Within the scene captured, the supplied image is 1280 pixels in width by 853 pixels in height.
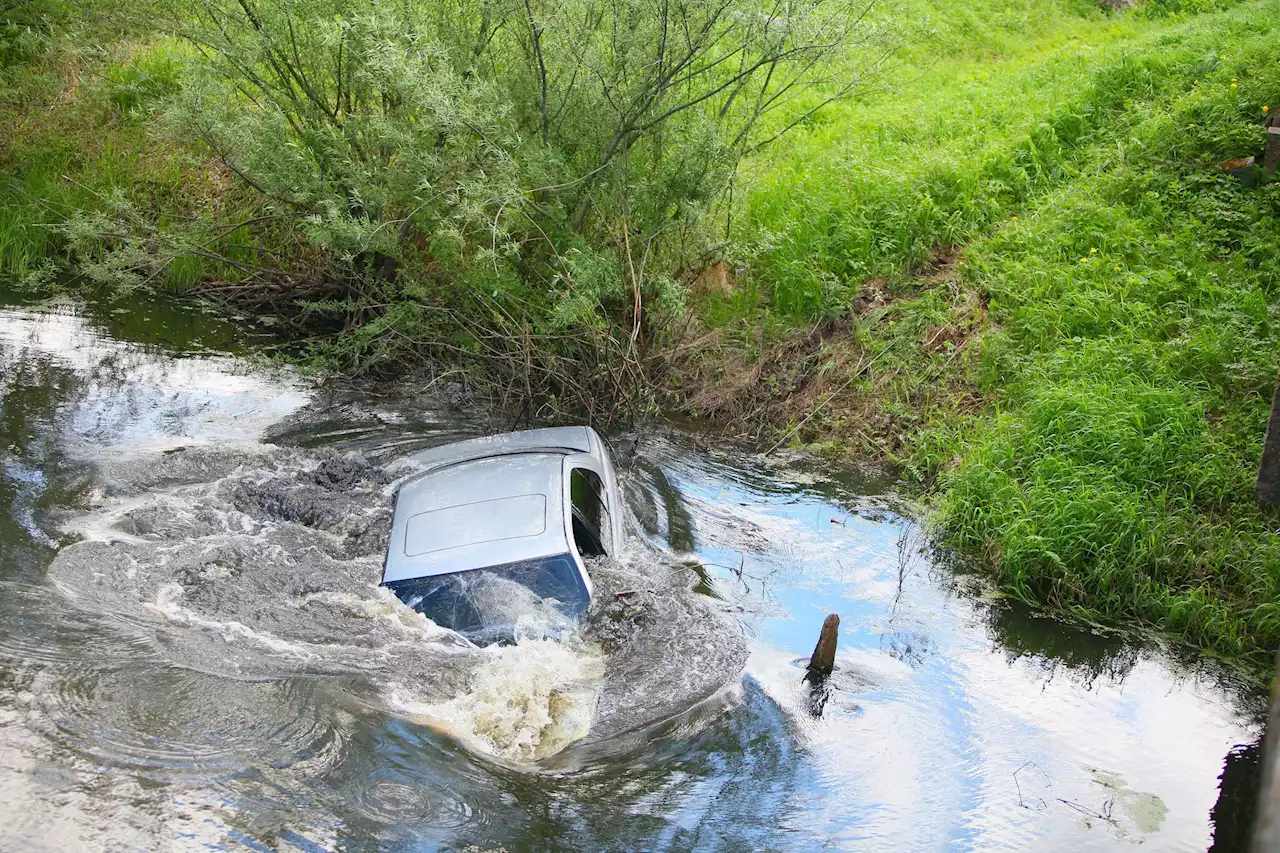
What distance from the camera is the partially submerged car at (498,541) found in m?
6.12

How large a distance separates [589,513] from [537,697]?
1.57 m

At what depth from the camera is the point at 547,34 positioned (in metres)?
10.2

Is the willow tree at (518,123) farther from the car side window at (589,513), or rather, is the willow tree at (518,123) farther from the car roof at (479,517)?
the car roof at (479,517)

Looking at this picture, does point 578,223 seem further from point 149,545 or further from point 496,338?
point 149,545

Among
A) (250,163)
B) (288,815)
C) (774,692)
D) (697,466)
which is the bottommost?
(288,815)

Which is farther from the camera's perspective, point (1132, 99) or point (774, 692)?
point (1132, 99)

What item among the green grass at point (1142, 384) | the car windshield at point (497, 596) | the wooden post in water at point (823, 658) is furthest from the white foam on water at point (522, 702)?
the green grass at point (1142, 384)

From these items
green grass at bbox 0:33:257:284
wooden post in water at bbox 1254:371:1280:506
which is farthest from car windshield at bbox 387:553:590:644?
green grass at bbox 0:33:257:284

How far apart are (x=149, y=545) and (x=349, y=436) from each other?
126 inches

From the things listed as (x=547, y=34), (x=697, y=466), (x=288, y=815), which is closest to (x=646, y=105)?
(x=547, y=34)

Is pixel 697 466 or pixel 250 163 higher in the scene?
pixel 250 163

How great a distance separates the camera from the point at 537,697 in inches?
234

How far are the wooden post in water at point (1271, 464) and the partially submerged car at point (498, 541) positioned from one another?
4.11 m

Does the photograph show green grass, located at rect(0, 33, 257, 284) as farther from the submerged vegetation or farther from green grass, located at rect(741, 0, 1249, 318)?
green grass, located at rect(741, 0, 1249, 318)
